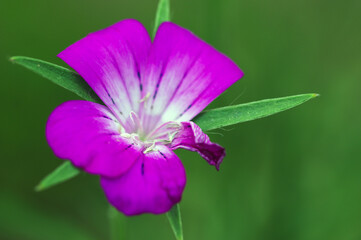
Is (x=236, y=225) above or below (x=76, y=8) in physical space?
below

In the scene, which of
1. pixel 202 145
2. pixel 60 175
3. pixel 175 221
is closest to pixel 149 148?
pixel 202 145

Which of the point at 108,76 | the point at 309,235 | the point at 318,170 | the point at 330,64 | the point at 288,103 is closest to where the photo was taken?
the point at 288,103

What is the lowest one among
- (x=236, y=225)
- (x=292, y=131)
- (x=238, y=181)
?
(x=236, y=225)

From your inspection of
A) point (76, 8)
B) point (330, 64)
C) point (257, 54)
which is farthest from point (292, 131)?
point (76, 8)

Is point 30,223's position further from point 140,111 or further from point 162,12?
point 162,12

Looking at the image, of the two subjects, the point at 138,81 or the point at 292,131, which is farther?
the point at 292,131

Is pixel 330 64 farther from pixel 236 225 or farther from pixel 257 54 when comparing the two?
pixel 236 225

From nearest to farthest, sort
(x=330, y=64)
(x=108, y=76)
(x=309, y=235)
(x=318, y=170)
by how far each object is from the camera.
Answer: (x=108, y=76) → (x=309, y=235) → (x=318, y=170) → (x=330, y=64)

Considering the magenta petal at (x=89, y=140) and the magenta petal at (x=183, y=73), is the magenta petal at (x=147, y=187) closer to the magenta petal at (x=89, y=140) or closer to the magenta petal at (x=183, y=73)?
the magenta petal at (x=89, y=140)
